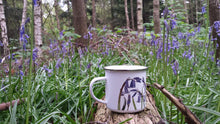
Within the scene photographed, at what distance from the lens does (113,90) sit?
3.16ft

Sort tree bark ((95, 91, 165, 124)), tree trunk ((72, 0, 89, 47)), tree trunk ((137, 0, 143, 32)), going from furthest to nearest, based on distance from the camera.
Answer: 1. tree trunk ((137, 0, 143, 32))
2. tree trunk ((72, 0, 89, 47))
3. tree bark ((95, 91, 165, 124))

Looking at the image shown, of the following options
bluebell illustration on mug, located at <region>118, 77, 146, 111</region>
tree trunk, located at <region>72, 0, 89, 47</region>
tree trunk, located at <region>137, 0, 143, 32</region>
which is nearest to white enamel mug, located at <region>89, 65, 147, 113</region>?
bluebell illustration on mug, located at <region>118, 77, 146, 111</region>

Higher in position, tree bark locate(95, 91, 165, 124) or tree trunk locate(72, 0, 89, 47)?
tree trunk locate(72, 0, 89, 47)

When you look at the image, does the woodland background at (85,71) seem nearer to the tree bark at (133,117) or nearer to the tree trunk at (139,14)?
the tree bark at (133,117)

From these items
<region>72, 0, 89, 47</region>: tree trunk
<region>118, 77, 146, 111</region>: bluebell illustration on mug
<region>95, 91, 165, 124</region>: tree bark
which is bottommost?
<region>95, 91, 165, 124</region>: tree bark

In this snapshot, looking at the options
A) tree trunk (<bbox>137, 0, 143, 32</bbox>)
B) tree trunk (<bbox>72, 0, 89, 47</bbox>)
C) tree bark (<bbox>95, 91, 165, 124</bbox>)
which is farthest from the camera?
tree trunk (<bbox>137, 0, 143, 32</bbox>)

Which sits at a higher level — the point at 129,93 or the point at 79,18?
the point at 79,18

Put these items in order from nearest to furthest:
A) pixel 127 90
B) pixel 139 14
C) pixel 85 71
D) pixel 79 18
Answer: pixel 127 90, pixel 85 71, pixel 79 18, pixel 139 14

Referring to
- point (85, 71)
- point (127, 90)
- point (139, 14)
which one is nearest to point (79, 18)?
point (85, 71)

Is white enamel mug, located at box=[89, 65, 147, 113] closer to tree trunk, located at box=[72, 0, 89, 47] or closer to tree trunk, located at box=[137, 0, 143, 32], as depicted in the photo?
tree trunk, located at box=[72, 0, 89, 47]

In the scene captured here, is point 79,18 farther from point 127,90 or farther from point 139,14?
point 139,14

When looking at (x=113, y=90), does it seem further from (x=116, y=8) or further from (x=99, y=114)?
(x=116, y=8)

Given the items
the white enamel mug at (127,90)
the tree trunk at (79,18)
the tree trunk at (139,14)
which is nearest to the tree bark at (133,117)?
the white enamel mug at (127,90)

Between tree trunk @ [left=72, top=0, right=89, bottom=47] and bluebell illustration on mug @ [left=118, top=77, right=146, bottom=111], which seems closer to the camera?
bluebell illustration on mug @ [left=118, top=77, right=146, bottom=111]
